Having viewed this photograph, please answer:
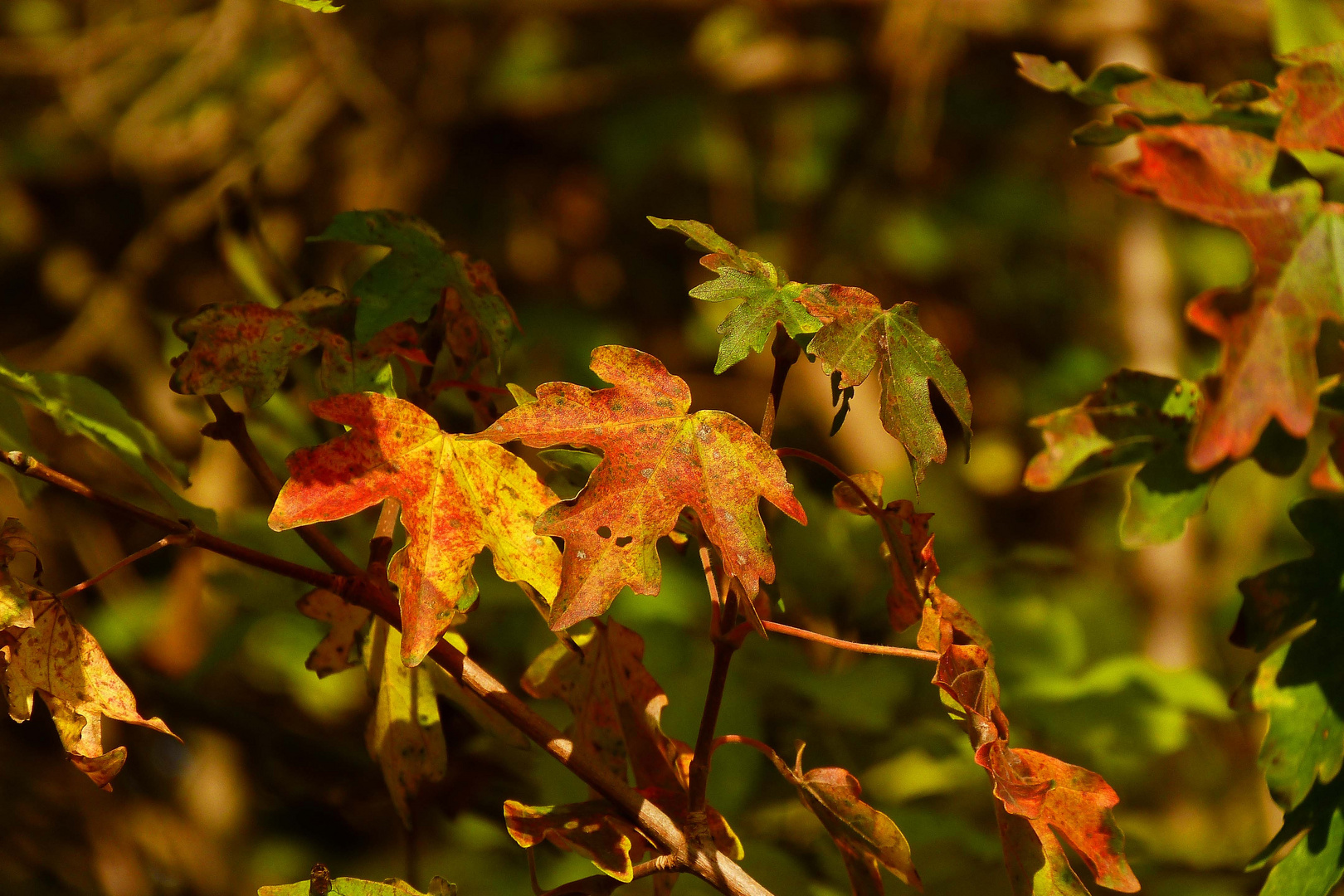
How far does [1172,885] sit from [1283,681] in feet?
1.10

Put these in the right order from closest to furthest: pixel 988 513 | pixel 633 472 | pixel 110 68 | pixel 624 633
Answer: pixel 633 472 < pixel 624 633 < pixel 110 68 < pixel 988 513

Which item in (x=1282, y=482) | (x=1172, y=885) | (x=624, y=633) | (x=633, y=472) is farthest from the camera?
(x=1282, y=482)

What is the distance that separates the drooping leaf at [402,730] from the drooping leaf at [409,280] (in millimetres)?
197

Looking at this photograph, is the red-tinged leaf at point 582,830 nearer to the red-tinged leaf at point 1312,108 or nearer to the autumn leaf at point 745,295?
the autumn leaf at point 745,295

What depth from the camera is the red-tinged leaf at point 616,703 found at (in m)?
0.66

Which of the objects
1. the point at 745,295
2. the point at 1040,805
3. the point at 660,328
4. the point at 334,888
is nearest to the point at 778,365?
the point at 745,295

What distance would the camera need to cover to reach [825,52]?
230cm

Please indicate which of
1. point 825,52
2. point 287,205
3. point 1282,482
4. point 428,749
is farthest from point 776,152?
point 428,749

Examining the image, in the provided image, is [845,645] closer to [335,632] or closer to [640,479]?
[640,479]

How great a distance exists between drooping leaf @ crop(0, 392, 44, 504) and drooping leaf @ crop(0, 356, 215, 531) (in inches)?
0.4

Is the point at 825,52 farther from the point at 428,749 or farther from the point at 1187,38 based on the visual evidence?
the point at 428,749

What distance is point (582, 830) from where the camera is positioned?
59 centimetres

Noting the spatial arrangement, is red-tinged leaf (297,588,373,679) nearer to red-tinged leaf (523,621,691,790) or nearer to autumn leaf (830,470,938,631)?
red-tinged leaf (523,621,691,790)

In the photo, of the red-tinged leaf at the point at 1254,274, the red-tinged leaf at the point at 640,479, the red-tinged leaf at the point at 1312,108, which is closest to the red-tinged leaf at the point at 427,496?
the red-tinged leaf at the point at 640,479
